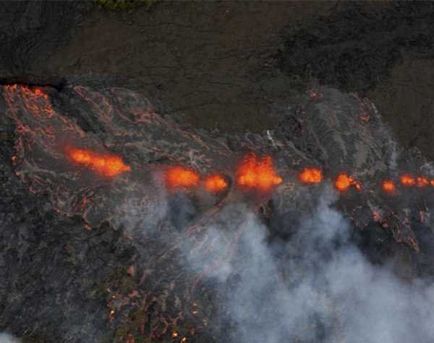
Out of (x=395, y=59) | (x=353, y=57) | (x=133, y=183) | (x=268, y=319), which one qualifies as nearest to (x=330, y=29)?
(x=353, y=57)

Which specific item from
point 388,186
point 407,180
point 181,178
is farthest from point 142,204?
point 407,180

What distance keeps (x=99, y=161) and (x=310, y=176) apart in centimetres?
328

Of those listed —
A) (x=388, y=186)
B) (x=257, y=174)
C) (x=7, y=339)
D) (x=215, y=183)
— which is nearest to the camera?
(x=7, y=339)

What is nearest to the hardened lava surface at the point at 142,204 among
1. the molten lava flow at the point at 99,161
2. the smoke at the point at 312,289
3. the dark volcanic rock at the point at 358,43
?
the molten lava flow at the point at 99,161

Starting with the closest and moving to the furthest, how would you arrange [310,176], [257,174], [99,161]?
[99,161] < [257,174] < [310,176]

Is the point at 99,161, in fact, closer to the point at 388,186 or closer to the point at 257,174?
the point at 257,174

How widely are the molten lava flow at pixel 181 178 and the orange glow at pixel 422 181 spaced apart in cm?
370

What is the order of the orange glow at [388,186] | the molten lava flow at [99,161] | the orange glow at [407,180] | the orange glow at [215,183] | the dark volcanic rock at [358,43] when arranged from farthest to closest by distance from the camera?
the dark volcanic rock at [358,43] → the orange glow at [407,180] → the orange glow at [388,186] → the orange glow at [215,183] → the molten lava flow at [99,161]

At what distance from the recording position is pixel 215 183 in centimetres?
858

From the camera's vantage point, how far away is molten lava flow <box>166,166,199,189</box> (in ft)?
27.7

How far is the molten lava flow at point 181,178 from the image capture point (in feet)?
27.7

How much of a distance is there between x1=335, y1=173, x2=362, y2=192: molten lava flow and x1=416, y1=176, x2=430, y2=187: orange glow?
107 centimetres

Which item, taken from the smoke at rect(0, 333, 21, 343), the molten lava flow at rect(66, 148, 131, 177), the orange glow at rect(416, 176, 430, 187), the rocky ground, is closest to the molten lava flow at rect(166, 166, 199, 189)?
the molten lava flow at rect(66, 148, 131, 177)

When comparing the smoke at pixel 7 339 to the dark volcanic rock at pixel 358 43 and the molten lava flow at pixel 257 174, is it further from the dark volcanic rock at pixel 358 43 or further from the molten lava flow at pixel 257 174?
the dark volcanic rock at pixel 358 43
